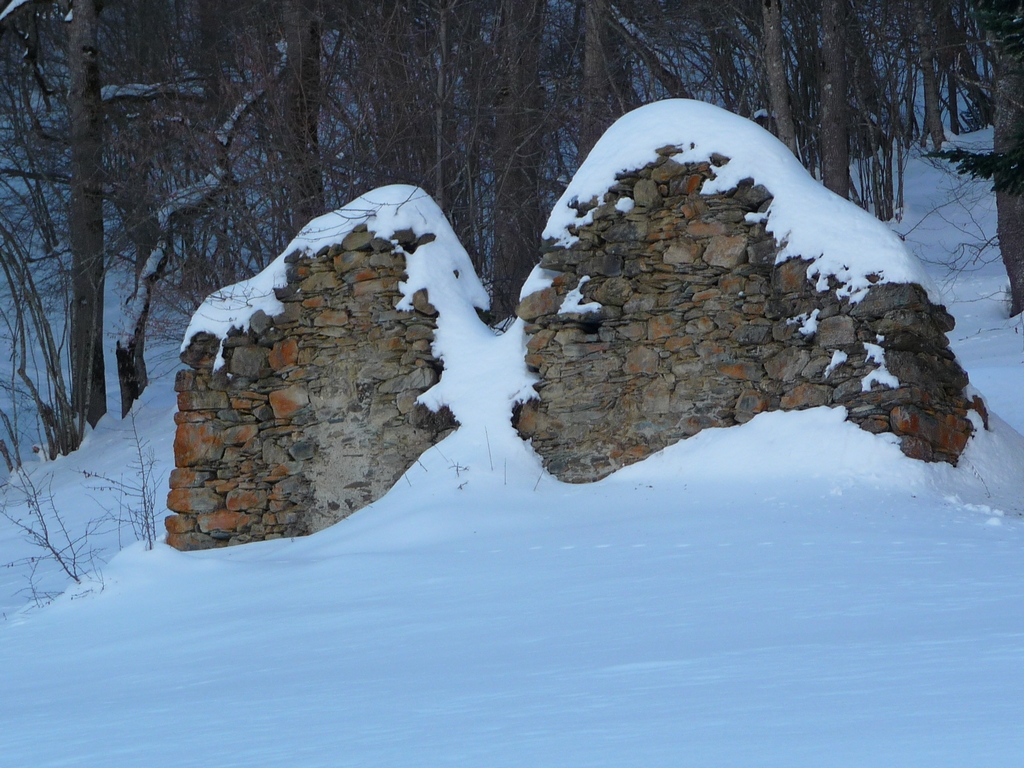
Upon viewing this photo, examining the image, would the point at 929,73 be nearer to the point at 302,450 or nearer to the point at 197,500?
the point at 302,450

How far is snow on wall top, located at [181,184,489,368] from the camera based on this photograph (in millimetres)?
7523

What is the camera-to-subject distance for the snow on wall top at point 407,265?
7523 millimetres

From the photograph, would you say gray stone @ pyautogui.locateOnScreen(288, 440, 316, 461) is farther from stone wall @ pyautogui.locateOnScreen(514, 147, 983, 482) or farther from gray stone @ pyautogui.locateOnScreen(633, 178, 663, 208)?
gray stone @ pyautogui.locateOnScreen(633, 178, 663, 208)

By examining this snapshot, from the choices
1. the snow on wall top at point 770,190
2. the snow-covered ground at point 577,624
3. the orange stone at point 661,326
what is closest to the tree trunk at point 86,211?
the snow-covered ground at point 577,624

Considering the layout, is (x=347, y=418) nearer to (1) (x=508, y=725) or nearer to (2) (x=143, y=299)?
(1) (x=508, y=725)

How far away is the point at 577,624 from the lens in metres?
3.46

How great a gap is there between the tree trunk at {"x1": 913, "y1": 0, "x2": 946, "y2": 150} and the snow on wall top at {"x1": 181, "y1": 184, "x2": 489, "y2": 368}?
11398 mm

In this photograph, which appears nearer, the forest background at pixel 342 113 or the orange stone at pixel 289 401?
the orange stone at pixel 289 401

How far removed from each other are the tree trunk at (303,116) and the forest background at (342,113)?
0.03 metres

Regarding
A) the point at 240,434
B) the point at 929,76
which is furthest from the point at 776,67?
the point at 240,434

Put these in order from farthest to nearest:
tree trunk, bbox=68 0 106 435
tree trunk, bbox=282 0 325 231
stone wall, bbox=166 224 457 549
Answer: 1. tree trunk, bbox=68 0 106 435
2. tree trunk, bbox=282 0 325 231
3. stone wall, bbox=166 224 457 549

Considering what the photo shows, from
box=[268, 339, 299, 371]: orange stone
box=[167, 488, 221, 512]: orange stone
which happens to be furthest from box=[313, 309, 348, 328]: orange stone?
box=[167, 488, 221, 512]: orange stone

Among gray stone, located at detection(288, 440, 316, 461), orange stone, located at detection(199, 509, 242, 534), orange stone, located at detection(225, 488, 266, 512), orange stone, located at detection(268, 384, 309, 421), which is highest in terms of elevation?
orange stone, located at detection(268, 384, 309, 421)

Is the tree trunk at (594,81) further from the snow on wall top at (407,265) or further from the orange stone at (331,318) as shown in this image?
the orange stone at (331,318)
